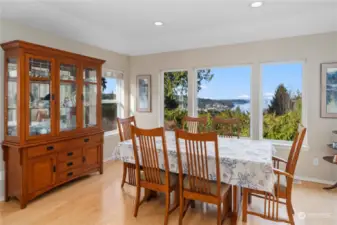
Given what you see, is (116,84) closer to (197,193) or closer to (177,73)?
(177,73)

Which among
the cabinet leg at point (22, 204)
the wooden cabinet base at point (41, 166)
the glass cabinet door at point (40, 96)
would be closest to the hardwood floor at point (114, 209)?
the cabinet leg at point (22, 204)

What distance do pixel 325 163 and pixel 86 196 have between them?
3.70 metres

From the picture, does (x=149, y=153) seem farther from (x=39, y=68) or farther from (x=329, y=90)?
(x=329, y=90)

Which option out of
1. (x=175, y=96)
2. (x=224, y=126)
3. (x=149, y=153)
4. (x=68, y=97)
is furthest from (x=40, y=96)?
(x=224, y=126)

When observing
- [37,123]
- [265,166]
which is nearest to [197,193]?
[265,166]

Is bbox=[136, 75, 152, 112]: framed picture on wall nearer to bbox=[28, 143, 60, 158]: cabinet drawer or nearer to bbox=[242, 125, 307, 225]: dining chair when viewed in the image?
bbox=[28, 143, 60, 158]: cabinet drawer

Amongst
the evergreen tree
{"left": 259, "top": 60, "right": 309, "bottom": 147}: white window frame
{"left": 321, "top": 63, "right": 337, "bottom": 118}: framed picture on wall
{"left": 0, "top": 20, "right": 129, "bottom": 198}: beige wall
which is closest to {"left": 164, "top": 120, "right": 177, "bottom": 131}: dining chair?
{"left": 0, "top": 20, "right": 129, "bottom": 198}: beige wall

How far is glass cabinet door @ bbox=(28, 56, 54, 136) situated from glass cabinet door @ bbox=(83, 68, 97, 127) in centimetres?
65

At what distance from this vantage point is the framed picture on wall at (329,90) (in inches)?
132

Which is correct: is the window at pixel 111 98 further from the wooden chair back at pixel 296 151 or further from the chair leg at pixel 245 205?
the wooden chair back at pixel 296 151

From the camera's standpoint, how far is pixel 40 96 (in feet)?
9.83

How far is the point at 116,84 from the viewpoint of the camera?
16.4 feet

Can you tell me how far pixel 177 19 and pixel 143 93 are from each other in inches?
81.7

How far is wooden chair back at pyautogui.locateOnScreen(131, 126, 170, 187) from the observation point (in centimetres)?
225
